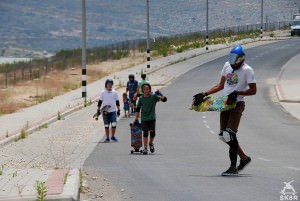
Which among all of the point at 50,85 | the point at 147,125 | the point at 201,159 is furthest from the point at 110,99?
the point at 50,85

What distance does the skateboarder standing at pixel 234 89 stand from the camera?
46.6ft

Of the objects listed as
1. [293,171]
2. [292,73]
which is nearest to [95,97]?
[292,73]

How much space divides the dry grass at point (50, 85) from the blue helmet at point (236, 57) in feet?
74.5

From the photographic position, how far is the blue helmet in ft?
46.6

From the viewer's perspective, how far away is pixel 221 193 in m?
12.7

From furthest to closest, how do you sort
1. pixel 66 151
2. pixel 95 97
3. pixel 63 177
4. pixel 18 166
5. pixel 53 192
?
pixel 95 97 < pixel 66 151 < pixel 18 166 < pixel 63 177 < pixel 53 192

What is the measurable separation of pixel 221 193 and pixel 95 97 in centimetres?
2957

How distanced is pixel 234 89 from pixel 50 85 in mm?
40746

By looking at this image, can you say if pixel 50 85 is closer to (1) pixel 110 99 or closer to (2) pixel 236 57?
(1) pixel 110 99

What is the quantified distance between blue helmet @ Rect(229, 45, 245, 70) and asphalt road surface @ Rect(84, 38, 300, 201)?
184cm

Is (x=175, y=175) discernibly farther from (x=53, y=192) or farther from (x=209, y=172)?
(x=53, y=192)
